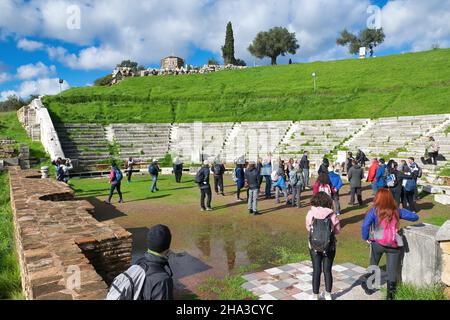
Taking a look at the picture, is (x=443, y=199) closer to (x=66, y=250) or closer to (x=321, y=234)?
(x=321, y=234)

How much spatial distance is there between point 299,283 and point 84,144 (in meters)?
22.0

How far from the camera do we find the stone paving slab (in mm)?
5227

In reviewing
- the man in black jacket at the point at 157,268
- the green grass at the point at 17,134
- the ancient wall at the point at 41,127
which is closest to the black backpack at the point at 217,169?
the man in black jacket at the point at 157,268

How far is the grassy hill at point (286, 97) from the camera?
27516mm

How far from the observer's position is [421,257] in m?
4.91

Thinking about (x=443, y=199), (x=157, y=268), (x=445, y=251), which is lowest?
(x=443, y=199)

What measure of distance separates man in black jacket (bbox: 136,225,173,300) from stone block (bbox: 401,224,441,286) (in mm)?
3969

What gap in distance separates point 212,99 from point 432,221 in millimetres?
27020

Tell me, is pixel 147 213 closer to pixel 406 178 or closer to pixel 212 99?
pixel 406 178

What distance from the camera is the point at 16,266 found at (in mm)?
6238

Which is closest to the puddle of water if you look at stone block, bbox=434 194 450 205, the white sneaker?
the white sneaker

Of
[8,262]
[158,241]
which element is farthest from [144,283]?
[8,262]

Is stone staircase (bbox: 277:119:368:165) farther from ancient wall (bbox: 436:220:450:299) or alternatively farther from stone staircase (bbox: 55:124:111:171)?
ancient wall (bbox: 436:220:450:299)
